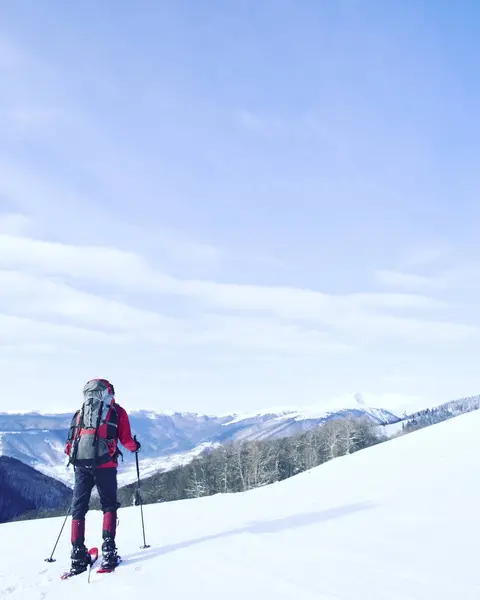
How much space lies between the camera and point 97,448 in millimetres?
8258

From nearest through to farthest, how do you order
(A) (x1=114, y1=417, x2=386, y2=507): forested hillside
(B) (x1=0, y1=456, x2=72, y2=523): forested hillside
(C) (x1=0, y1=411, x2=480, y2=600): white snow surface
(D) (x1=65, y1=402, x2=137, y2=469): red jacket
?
(C) (x1=0, y1=411, x2=480, y2=600): white snow surface < (D) (x1=65, y1=402, x2=137, y2=469): red jacket < (A) (x1=114, y1=417, x2=386, y2=507): forested hillside < (B) (x1=0, y1=456, x2=72, y2=523): forested hillside

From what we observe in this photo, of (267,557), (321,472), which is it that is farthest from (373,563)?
(321,472)

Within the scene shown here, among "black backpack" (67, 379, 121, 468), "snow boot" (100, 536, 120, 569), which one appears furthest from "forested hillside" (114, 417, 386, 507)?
"snow boot" (100, 536, 120, 569)

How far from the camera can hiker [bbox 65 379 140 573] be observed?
826cm

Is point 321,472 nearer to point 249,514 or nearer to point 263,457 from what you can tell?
point 249,514

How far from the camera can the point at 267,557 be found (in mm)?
6648

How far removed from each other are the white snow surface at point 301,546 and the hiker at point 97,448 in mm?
985

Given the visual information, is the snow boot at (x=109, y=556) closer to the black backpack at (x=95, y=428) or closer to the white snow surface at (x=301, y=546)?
the white snow surface at (x=301, y=546)

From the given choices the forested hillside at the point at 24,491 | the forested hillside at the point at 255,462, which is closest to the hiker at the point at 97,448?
the forested hillside at the point at 255,462

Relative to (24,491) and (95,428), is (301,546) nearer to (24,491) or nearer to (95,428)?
(95,428)

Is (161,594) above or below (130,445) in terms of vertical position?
below

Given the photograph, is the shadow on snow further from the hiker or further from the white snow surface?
the hiker

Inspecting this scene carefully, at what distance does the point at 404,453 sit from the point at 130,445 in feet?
41.5

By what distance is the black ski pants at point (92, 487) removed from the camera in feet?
27.2
